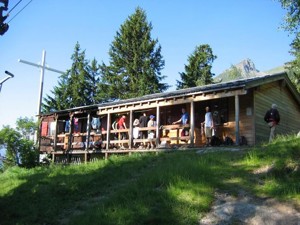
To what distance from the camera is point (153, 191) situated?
28.4 feet

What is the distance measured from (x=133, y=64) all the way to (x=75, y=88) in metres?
7.79

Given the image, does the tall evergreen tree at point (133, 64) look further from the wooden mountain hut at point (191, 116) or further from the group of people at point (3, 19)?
the group of people at point (3, 19)

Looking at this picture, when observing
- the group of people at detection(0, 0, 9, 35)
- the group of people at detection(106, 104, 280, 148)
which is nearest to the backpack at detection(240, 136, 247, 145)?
the group of people at detection(106, 104, 280, 148)

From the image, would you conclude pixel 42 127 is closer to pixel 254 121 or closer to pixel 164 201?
pixel 254 121

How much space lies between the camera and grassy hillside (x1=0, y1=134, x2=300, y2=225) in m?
7.67

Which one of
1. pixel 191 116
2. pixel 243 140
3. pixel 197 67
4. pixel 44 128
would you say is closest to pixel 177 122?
pixel 191 116

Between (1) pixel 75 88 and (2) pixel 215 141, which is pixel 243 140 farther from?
(1) pixel 75 88

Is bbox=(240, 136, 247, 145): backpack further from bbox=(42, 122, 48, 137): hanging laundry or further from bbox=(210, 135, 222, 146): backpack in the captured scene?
bbox=(42, 122, 48, 137): hanging laundry

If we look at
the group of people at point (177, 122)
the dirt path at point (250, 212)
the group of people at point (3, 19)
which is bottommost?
the dirt path at point (250, 212)

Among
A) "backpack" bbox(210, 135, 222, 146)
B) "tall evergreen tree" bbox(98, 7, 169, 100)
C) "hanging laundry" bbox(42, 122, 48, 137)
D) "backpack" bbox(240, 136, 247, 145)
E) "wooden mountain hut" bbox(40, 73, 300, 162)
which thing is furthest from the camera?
"tall evergreen tree" bbox(98, 7, 169, 100)

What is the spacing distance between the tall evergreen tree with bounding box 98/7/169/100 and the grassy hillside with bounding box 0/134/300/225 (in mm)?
27559

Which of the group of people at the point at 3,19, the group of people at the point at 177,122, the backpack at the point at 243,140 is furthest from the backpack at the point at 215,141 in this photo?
the group of people at the point at 3,19

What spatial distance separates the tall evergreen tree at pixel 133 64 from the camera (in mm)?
40031

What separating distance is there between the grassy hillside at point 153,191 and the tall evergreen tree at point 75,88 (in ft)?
104
